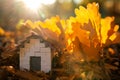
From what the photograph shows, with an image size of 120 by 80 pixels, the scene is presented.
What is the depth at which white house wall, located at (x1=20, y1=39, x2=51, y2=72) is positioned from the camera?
1.03m

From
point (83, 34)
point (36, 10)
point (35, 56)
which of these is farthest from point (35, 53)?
point (36, 10)

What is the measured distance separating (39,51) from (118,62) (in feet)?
0.66

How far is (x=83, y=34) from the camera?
0.90 metres

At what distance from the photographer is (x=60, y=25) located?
3.10ft

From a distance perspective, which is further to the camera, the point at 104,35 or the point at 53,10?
the point at 53,10

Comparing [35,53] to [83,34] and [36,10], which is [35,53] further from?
[36,10]

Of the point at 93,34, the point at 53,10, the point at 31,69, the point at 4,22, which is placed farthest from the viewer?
the point at 53,10

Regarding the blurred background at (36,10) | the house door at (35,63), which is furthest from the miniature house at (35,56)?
the blurred background at (36,10)

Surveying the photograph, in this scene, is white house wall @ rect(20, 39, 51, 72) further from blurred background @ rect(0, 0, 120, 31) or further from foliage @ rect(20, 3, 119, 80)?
blurred background @ rect(0, 0, 120, 31)

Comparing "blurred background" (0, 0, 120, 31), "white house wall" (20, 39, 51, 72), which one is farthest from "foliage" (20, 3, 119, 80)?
"blurred background" (0, 0, 120, 31)

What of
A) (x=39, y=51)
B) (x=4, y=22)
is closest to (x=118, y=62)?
(x=39, y=51)

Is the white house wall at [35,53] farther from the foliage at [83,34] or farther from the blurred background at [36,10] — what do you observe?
the blurred background at [36,10]

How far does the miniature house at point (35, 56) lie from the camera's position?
1.04m

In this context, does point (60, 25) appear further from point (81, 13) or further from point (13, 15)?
point (13, 15)
